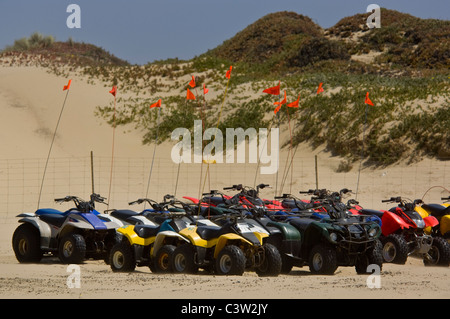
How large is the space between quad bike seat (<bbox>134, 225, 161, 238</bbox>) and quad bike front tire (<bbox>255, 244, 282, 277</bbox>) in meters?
2.16

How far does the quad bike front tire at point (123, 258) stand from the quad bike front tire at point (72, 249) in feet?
2.76

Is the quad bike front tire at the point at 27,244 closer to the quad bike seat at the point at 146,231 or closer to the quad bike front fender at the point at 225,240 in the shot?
the quad bike seat at the point at 146,231

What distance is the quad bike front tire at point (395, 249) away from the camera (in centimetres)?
1315

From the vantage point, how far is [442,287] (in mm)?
9625

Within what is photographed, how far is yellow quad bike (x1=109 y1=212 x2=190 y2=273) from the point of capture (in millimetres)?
11828

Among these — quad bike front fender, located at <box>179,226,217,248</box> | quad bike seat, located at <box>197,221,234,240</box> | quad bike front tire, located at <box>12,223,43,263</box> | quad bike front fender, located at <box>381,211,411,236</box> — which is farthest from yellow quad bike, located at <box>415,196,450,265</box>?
quad bike front tire, located at <box>12,223,43,263</box>

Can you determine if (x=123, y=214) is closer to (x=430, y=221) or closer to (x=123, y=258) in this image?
(x=123, y=258)

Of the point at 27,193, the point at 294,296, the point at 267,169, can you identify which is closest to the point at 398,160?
the point at 267,169

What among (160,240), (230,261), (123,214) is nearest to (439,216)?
(230,261)

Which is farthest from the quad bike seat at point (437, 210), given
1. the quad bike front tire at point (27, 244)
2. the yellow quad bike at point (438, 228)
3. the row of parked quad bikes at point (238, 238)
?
the quad bike front tire at point (27, 244)

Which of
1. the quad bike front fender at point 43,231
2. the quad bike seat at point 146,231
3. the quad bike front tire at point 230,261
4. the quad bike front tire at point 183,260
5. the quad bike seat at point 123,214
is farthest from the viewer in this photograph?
the quad bike seat at point 123,214

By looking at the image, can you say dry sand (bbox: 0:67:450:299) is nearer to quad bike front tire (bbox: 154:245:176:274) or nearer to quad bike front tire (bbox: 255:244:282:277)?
quad bike front tire (bbox: 255:244:282:277)
